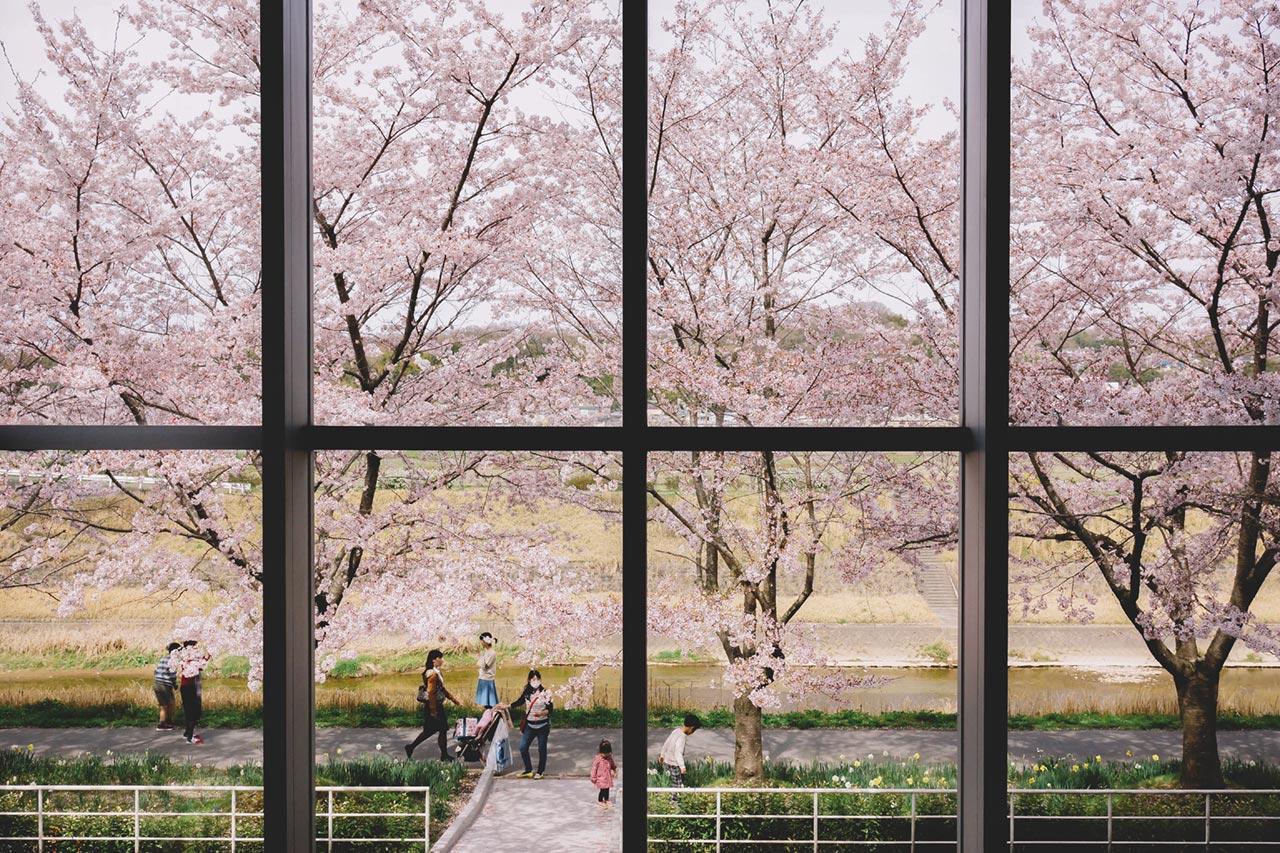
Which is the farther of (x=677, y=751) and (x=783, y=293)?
(x=783, y=293)

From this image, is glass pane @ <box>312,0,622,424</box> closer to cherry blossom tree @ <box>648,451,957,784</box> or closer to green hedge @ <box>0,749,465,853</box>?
cherry blossom tree @ <box>648,451,957,784</box>

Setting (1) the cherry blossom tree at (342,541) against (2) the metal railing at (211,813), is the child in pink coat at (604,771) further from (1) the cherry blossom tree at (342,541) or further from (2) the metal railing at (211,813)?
(2) the metal railing at (211,813)

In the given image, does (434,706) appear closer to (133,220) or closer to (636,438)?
(636,438)

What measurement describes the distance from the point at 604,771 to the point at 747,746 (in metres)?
0.39

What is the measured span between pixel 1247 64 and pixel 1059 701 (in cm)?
178

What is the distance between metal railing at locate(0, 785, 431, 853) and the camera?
2033 mm

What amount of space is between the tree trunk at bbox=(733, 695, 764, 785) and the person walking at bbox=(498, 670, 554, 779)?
0.50m

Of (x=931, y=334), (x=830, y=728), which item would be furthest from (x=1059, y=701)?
(x=931, y=334)

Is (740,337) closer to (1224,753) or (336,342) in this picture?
(336,342)

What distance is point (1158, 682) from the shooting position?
6.68 ft

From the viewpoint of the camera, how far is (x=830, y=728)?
2068mm

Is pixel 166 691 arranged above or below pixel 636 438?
below

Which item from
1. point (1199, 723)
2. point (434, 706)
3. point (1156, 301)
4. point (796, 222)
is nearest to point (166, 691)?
point (434, 706)

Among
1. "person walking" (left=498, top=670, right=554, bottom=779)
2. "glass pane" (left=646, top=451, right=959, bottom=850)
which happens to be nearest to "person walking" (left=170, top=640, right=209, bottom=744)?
"person walking" (left=498, top=670, right=554, bottom=779)
